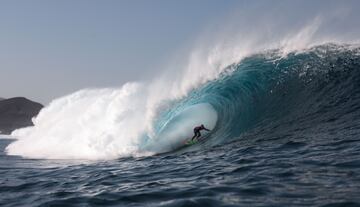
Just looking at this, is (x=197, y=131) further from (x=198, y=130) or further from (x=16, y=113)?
(x=16, y=113)

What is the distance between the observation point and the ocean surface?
641 cm

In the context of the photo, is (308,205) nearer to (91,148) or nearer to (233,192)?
(233,192)

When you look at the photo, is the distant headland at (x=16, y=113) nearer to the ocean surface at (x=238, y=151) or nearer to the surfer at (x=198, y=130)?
the ocean surface at (x=238, y=151)

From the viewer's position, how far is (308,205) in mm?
5281

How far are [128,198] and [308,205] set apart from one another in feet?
9.41

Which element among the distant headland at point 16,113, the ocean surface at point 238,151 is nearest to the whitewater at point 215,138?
the ocean surface at point 238,151

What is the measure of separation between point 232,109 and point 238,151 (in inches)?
239

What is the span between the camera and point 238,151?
34.1 feet

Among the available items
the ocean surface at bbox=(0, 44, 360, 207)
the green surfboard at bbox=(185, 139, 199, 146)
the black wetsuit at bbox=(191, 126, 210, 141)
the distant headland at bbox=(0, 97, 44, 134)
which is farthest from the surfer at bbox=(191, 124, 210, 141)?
the distant headland at bbox=(0, 97, 44, 134)

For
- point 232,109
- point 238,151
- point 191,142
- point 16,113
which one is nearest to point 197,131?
point 191,142

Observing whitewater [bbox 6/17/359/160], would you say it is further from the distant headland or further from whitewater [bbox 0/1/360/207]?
the distant headland

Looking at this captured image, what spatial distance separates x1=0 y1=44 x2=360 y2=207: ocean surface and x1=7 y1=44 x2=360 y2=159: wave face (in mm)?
54

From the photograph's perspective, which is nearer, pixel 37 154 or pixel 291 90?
pixel 291 90

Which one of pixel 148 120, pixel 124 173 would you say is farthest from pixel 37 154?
pixel 124 173
